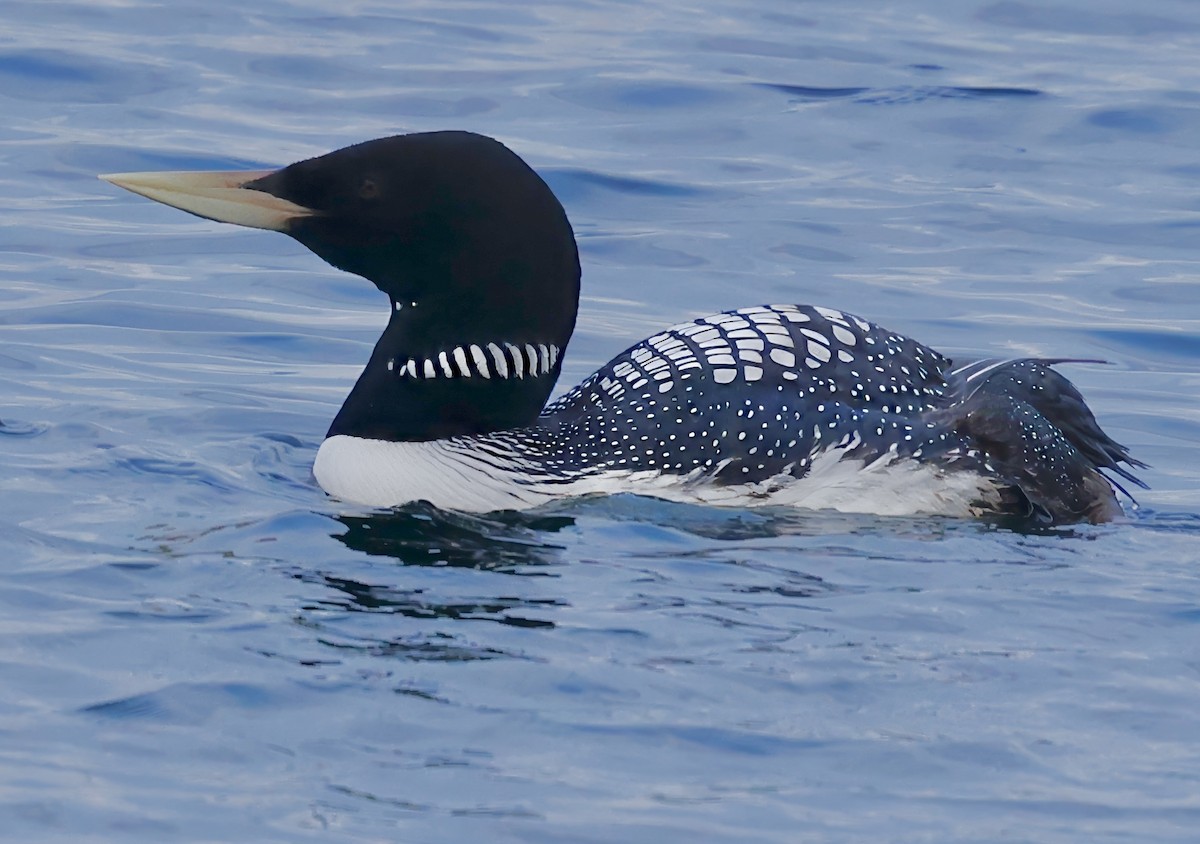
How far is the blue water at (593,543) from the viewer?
11.5ft

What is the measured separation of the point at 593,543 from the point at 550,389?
0.70 meters

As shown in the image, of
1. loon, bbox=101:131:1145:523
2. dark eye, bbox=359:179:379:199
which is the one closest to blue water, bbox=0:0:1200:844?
loon, bbox=101:131:1145:523

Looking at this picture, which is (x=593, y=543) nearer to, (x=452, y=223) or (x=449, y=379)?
(x=449, y=379)

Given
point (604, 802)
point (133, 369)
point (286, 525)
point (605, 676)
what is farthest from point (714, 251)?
point (604, 802)

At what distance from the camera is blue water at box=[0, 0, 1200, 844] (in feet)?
11.5

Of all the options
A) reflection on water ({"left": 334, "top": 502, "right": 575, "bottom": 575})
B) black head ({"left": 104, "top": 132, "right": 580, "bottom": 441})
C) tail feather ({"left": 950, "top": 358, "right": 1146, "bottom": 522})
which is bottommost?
reflection on water ({"left": 334, "top": 502, "right": 575, "bottom": 575})

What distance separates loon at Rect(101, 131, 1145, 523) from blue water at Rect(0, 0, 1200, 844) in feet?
0.40

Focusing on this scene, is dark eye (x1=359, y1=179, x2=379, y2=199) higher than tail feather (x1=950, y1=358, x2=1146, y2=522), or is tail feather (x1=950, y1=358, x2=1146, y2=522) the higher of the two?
dark eye (x1=359, y1=179, x2=379, y2=199)

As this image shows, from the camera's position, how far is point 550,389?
5.46m

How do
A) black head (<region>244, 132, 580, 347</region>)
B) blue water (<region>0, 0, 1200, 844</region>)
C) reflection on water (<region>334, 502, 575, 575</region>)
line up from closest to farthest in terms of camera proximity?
blue water (<region>0, 0, 1200, 844</region>)
reflection on water (<region>334, 502, 575, 575</region>)
black head (<region>244, 132, 580, 347</region>)

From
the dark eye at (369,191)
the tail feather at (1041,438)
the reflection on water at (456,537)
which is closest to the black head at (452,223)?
the dark eye at (369,191)

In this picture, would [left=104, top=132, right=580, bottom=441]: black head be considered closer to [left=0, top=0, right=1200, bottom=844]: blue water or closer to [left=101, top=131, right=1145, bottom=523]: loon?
[left=101, top=131, right=1145, bottom=523]: loon

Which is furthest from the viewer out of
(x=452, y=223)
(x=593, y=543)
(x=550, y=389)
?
(x=550, y=389)

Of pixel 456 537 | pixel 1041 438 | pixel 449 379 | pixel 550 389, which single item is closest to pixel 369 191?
pixel 449 379
